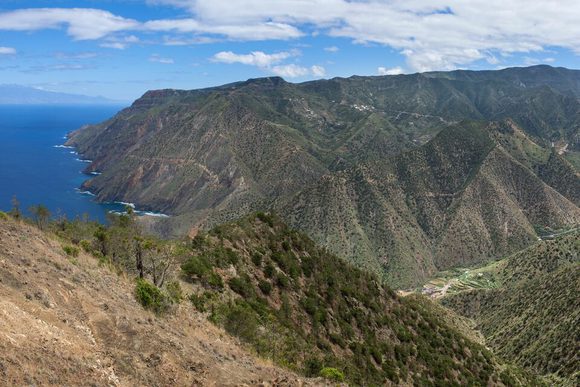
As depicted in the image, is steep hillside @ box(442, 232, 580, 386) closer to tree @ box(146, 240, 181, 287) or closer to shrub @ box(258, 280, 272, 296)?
shrub @ box(258, 280, 272, 296)

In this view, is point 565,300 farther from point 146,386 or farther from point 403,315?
point 146,386

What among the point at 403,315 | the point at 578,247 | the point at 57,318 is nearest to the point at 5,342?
the point at 57,318

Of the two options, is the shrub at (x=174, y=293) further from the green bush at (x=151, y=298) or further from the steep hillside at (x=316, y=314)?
the green bush at (x=151, y=298)

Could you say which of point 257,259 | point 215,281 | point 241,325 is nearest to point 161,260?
point 215,281

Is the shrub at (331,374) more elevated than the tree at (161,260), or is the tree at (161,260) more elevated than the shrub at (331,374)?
the tree at (161,260)

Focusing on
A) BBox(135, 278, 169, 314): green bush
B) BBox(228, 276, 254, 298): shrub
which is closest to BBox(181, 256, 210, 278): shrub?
BBox(228, 276, 254, 298): shrub

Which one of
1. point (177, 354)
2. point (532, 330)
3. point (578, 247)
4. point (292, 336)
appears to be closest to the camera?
point (177, 354)

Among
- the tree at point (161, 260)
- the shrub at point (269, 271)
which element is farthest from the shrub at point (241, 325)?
the shrub at point (269, 271)
